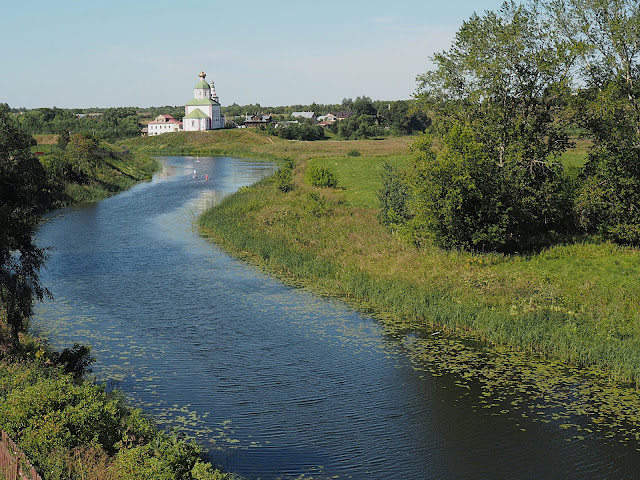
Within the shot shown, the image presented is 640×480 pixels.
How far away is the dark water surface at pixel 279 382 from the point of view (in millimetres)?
16375

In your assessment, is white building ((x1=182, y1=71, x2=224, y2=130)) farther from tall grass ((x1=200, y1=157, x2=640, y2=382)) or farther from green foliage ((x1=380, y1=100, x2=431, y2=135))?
tall grass ((x1=200, y1=157, x2=640, y2=382))

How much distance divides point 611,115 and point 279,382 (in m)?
24.4

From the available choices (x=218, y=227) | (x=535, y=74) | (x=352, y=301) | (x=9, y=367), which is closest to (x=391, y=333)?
(x=352, y=301)

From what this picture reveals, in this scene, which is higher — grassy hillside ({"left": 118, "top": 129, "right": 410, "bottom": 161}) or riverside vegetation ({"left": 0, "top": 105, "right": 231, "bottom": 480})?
grassy hillside ({"left": 118, "top": 129, "right": 410, "bottom": 161})

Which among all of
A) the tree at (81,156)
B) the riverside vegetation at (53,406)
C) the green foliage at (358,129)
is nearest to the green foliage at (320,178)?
the tree at (81,156)

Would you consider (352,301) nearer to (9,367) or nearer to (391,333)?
(391,333)

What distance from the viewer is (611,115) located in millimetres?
35250

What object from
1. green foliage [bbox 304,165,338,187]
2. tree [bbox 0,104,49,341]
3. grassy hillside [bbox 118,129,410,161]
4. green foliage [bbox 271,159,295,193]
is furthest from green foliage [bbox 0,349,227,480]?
grassy hillside [bbox 118,129,410,161]

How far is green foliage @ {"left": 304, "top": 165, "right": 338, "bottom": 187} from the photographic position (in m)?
67.3

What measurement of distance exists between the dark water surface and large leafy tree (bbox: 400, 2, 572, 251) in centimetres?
947

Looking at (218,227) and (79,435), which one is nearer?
(79,435)

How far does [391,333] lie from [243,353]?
19.6 ft

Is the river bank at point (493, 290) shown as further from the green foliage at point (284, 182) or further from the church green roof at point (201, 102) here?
the church green roof at point (201, 102)

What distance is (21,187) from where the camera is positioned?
22234mm
